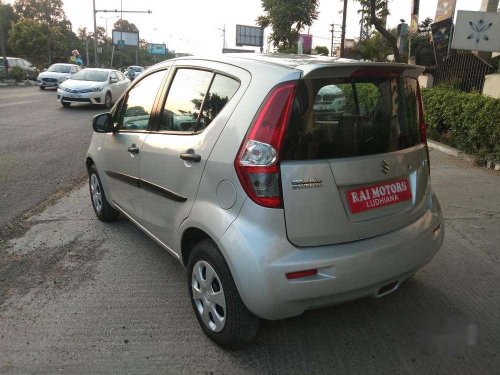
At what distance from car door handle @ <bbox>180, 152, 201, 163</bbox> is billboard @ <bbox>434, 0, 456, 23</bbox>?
1238cm

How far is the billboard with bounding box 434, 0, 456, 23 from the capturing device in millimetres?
12883

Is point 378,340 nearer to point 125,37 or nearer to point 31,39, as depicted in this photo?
point 31,39

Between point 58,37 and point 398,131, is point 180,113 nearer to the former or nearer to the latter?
point 398,131

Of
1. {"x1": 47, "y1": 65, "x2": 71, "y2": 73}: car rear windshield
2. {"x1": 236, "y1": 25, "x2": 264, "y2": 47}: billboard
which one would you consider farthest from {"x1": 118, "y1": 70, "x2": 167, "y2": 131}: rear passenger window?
{"x1": 236, "y1": 25, "x2": 264, "y2": 47}: billboard

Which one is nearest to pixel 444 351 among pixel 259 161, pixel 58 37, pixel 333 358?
pixel 333 358

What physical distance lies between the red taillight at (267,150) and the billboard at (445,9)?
40.8 feet

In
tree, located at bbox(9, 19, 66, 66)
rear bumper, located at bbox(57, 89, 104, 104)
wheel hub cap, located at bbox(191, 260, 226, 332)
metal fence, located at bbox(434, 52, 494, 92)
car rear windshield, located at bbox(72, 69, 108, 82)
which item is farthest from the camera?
tree, located at bbox(9, 19, 66, 66)

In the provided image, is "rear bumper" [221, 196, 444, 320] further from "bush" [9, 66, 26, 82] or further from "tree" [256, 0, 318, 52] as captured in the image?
"bush" [9, 66, 26, 82]

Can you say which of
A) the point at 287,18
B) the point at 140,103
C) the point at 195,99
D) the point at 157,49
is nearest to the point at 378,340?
the point at 195,99

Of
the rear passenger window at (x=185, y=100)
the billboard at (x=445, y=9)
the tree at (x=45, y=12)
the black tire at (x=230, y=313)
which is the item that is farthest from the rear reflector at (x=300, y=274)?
the tree at (x=45, y=12)

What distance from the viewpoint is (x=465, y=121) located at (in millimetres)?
8344

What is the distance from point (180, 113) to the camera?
3.19 m

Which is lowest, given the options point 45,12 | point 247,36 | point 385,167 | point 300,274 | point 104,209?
point 104,209

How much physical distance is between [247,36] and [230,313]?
69193mm
